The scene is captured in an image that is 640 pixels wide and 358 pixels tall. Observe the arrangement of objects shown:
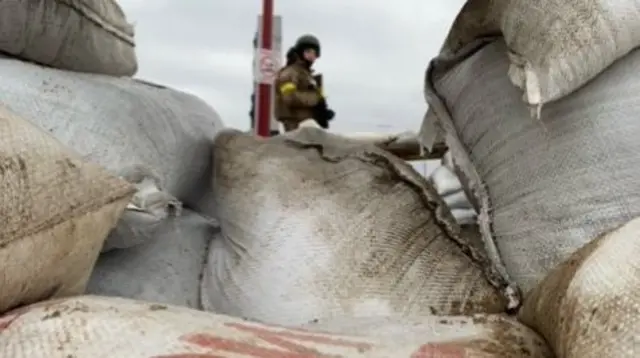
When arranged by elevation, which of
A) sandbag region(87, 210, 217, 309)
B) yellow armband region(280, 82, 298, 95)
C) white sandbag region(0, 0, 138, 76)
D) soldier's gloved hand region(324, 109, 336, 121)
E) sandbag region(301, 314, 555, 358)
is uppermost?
white sandbag region(0, 0, 138, 76)

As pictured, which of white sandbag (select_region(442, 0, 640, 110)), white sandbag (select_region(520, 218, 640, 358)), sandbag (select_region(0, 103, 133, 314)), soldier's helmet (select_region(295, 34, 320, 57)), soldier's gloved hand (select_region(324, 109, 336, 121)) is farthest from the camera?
soldier's helmet (select_region(295, 34, 320, 57))

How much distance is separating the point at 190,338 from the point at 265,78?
7.28 feet

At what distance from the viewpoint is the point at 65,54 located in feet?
3.68

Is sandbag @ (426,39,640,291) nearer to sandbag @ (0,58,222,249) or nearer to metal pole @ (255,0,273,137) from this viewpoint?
sandbag @ (0,58,222,249)

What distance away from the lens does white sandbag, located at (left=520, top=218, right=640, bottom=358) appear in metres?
0.64

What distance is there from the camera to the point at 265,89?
9.45ft

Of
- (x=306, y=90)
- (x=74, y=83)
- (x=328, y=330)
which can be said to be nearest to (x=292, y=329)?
(x=328, y=330)

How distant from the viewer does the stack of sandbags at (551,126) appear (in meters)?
0.89

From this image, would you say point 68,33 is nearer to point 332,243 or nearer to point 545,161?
point 332,243

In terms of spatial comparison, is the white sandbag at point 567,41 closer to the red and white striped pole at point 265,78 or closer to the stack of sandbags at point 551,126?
the stack of sandbags at point 551,126

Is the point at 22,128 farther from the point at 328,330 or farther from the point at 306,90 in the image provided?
the point at 306,90

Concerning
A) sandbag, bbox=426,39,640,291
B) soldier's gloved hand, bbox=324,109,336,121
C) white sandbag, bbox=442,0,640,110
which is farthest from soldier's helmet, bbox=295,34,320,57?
white sandbag, bbox=442,0,640,110

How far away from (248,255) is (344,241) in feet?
0.32

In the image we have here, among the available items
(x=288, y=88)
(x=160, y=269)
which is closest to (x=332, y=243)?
(x=160, y=269)
